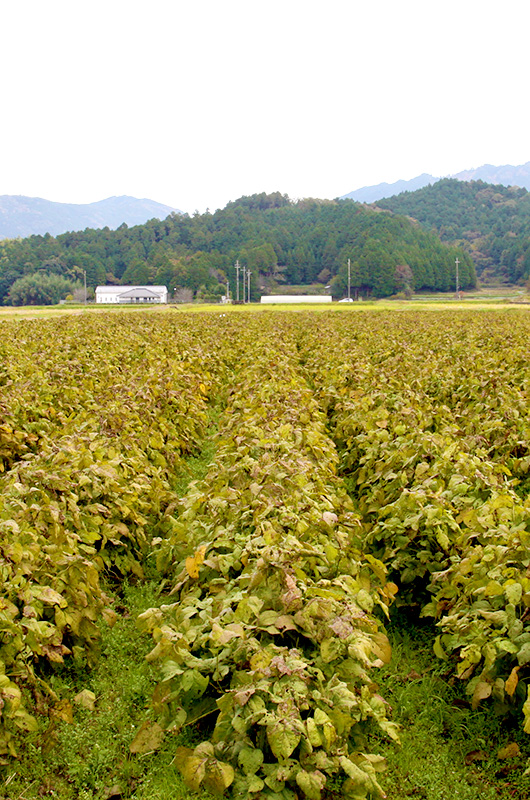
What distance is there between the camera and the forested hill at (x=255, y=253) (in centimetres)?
10238

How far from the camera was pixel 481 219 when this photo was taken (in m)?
145

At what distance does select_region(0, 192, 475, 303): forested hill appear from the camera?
102m

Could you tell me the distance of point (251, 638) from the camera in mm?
3145

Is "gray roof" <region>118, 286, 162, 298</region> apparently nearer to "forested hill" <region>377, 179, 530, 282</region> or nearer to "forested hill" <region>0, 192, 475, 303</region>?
"forested hill" <region>0, 192, 475, 303</region>

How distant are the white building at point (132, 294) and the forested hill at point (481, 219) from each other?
201 feet

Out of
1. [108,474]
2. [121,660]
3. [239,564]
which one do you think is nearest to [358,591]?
[239,564]

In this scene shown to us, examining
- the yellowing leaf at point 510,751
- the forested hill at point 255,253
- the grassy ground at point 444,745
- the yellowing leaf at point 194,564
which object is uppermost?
the forested hill at point 255,253

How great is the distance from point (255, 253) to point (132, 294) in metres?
26.6

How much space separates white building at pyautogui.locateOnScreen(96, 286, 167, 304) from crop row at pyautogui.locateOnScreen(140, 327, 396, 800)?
3866 inches

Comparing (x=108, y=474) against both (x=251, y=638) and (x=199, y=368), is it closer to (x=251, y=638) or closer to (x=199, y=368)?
(x=251, y=638)

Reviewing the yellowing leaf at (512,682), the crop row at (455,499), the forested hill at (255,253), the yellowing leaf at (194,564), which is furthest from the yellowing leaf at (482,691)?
the forested hill at (255,253)

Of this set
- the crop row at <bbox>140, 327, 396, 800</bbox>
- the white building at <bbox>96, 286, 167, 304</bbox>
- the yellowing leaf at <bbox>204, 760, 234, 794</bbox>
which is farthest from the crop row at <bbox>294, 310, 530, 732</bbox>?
the white building at <bbox>96, 286, 167, 304</bbox>

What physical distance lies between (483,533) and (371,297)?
326 feet

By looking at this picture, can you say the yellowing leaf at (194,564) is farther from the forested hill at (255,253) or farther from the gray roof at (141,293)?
the gray roof at (141,293)
